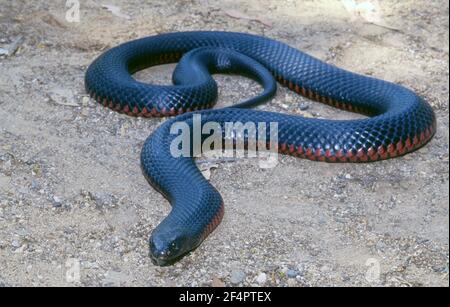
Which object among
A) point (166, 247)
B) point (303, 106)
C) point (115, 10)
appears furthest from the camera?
point (115, 10)

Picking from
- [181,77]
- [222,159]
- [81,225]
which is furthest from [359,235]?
[181,77]

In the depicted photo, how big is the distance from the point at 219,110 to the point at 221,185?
103cm

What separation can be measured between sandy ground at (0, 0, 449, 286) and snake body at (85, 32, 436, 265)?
5.7 inches

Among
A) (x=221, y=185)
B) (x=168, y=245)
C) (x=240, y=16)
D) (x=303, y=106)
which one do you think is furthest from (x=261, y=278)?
(x=240, y=16)

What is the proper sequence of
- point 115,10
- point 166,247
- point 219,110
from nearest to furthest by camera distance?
point 166,247 < point 219,110 < point 115,10

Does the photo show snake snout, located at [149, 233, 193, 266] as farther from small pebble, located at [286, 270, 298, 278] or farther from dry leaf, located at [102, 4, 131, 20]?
dry leaf, located at [102, 4, 131, 20]

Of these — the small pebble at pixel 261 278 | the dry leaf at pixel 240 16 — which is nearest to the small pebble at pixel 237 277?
the small pebble at pixel 261 278

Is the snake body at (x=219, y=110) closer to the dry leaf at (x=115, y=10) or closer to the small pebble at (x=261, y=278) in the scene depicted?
the small pebble at (x=261, y=278)

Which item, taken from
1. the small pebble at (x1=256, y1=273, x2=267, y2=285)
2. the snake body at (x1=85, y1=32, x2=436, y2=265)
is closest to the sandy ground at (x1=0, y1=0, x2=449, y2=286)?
the small pebble at (x1=256, y1=273, x2=267, y2=285)

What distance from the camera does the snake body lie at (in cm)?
679

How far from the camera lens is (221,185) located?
7.43 metres

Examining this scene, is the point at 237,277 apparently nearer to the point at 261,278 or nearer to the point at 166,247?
the point at 261,278

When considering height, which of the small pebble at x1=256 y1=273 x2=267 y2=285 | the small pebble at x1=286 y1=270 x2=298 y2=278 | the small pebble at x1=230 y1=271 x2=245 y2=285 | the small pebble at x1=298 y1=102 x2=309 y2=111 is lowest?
the small pebble at x1=298 y1=102 x2=309 y2=111

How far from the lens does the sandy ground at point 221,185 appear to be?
20.6 feet
